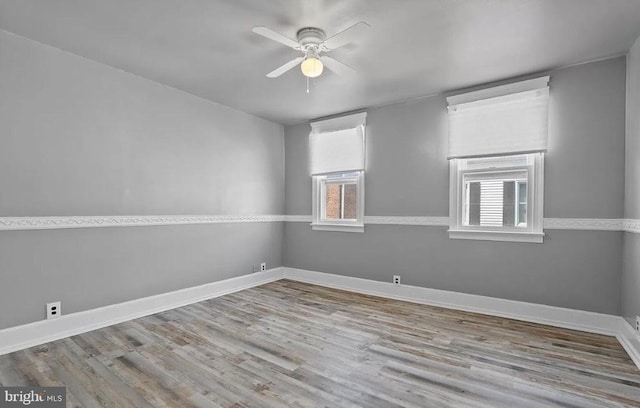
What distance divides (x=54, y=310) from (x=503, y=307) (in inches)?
176

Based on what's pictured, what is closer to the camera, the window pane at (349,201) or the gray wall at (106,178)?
the gray wall at (106,178)

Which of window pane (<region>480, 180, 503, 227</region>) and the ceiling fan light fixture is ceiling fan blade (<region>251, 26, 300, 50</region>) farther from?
window pane (<region>480, 180, 503, 227</region>)

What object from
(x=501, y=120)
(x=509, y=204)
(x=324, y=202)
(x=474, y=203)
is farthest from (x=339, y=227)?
(x=501, y=120)

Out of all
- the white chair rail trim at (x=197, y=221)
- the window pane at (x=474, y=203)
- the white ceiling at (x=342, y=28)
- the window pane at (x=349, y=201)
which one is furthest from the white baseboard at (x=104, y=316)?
the window pane at (x=474, y=203)

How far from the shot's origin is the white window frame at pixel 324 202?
462 cm

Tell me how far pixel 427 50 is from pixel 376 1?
90 centimetres

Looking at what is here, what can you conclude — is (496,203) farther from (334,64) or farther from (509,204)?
(334,64)

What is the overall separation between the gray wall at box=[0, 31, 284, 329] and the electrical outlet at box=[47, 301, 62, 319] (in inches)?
1.9

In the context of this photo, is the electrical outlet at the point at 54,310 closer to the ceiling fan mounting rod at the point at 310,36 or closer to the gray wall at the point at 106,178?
the gray wall at the point at 106,178

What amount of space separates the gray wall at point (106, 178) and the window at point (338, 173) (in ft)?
3.69

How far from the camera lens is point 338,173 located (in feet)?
16.0

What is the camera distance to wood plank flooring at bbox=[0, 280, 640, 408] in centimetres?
202

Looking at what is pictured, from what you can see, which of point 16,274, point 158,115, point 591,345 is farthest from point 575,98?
point 16,274

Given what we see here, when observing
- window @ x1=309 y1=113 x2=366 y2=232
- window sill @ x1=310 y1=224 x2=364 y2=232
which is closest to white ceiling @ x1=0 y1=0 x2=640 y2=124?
window @ x1=309 y1=113 x2=366 y2=232
